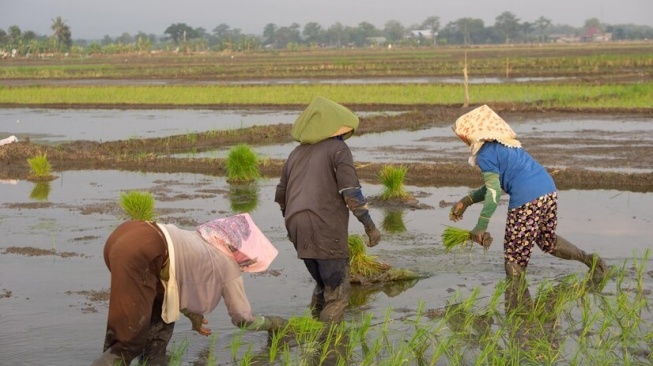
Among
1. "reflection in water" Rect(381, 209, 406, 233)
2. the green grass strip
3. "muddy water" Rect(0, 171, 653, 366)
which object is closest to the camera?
"muddy water" Rect(0, 171, 653, 366)

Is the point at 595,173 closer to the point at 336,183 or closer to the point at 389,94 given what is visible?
the point at 336,183

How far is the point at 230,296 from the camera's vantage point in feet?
15.0

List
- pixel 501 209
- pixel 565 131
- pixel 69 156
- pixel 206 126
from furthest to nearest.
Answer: pixel 206 126 → pixel 565 131 → pixel 69 156 → pixel 501 209

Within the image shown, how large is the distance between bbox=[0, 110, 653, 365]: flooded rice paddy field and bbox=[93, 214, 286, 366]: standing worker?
0.62 metres

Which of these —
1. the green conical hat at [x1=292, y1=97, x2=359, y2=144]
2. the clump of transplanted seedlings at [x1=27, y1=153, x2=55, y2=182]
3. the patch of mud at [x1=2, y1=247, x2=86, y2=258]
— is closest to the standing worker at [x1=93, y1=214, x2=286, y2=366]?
the green conical hat at [x1=292, y1=97, x2=359, y2=144]

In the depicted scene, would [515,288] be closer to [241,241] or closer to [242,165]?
[241,241]

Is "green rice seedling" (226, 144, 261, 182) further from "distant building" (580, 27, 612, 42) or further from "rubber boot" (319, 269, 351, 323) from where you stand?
"distant building" (580, 27, 612, 42)

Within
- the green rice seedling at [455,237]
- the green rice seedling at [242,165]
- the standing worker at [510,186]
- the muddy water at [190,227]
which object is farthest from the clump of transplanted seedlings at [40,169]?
the standing worker at [510,186]

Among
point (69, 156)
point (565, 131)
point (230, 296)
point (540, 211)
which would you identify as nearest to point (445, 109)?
point (565, 131)

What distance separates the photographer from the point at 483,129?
19.5 feet

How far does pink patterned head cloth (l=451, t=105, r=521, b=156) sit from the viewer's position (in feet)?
19.5

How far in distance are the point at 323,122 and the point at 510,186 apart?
1469 millimetres

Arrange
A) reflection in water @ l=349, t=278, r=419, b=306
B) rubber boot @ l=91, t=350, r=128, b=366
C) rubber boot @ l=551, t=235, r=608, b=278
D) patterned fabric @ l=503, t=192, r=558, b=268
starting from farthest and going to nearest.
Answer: rubber boot @ l=551, t=235, r=608, b=278 → reflection in water @ l=349, t=278, r=419, b=306 → patterned fabric @ l=503, t=192, r=558, b=268 → rubber boot @ l=91, t=350, r=128, b=366

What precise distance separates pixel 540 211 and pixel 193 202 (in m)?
5.26
